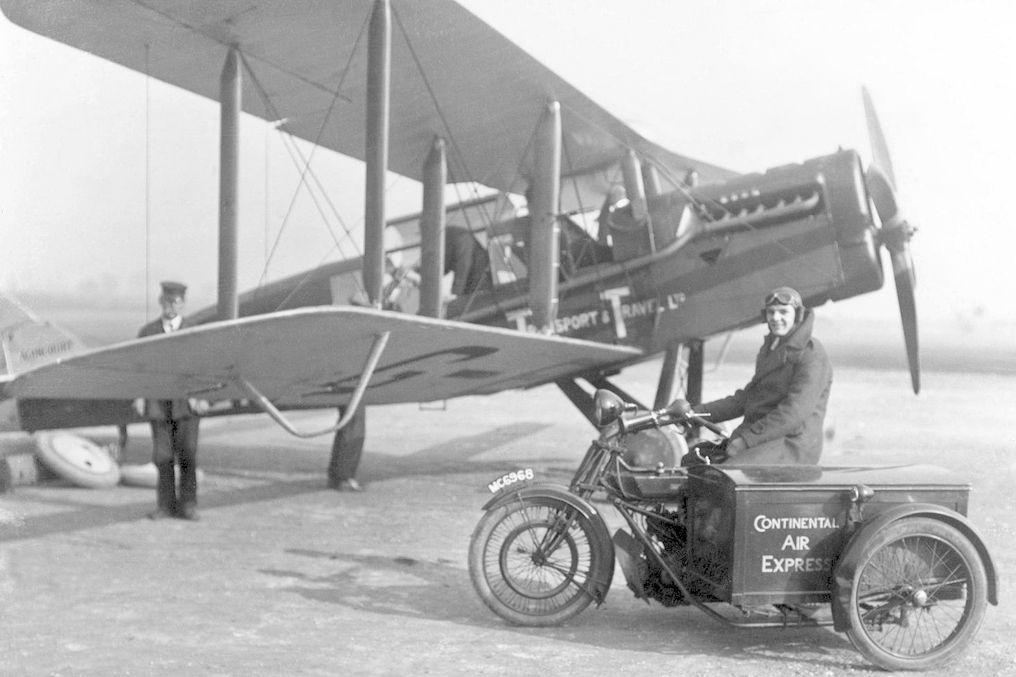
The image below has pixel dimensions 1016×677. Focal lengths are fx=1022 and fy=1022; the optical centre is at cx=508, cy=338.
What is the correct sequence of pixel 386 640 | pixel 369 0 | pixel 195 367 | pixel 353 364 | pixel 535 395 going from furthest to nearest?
1. pixel 535 395
2. pixel 369 0
3. pixel 353 364
4. pixel 195 367
5. pixel 386 640

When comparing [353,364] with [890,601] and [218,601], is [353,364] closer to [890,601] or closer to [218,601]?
[218,601]

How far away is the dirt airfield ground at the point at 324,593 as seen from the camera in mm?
3547

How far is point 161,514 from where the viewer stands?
259 inches

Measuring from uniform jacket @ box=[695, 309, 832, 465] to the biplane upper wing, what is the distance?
3293mm

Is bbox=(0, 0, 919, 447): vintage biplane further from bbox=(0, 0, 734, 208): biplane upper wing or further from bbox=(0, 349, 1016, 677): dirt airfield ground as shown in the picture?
bbox=(0, 349, 1016, 677): dirt airfield ground

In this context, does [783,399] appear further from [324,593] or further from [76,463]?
[76,463]

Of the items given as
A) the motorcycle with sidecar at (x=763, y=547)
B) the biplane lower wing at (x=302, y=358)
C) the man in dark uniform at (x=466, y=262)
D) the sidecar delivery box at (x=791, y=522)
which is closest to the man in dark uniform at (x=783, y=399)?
the motorcycle with sidecar at (x=763, y=547)

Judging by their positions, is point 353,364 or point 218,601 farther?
point 353,364

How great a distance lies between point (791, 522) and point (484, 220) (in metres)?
5.36

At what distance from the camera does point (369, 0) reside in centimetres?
636

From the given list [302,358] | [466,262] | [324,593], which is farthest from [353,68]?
[324,593]

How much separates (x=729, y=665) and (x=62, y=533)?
4283 mm

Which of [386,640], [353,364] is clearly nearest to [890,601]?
[386,640]

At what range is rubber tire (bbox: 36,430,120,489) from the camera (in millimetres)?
7980
